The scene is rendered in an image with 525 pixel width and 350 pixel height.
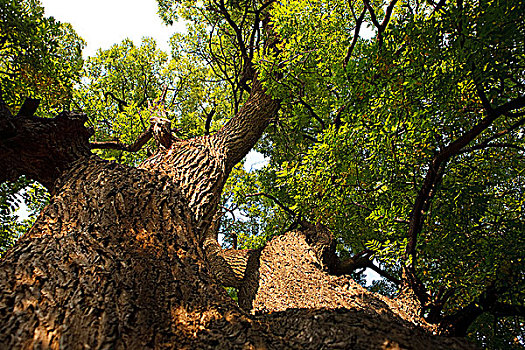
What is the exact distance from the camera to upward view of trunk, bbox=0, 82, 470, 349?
1.61 m

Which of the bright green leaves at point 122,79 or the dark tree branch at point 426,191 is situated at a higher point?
the bright green leaves at point 122,79

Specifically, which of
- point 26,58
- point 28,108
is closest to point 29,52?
point 26,58

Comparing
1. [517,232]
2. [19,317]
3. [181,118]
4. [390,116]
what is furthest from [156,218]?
[181,118]

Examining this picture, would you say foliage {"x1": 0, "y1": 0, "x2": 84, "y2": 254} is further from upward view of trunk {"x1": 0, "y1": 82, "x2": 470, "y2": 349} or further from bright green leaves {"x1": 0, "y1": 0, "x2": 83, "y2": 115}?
upward view of trunk {"x1": 0, "y1": 82, "x2": 470, "y2": 349}

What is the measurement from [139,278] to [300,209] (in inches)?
165

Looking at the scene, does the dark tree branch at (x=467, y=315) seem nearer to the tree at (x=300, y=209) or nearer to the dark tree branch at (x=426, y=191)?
the tree at (x=300, y=209)

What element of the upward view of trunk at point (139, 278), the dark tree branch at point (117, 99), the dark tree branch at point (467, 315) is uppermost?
the dark tree branch at point (117, 99)

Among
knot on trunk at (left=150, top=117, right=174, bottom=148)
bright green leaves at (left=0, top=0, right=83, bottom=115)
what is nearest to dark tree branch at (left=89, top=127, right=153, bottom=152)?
knot on trunk at (left=150, top=117, right=174, bottom=148)

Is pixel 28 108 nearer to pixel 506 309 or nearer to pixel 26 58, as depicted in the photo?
pixel 26 58

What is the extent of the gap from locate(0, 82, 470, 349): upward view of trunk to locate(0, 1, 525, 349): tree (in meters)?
0.01

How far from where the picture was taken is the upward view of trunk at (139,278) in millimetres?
1614

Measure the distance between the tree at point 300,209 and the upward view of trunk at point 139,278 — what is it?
1 centimetres

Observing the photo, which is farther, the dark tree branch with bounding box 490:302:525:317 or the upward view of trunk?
the dark tree branch with bounding box 490:302:525:317

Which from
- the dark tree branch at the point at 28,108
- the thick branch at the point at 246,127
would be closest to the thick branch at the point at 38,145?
the dark tree branch at the point at 28,108
